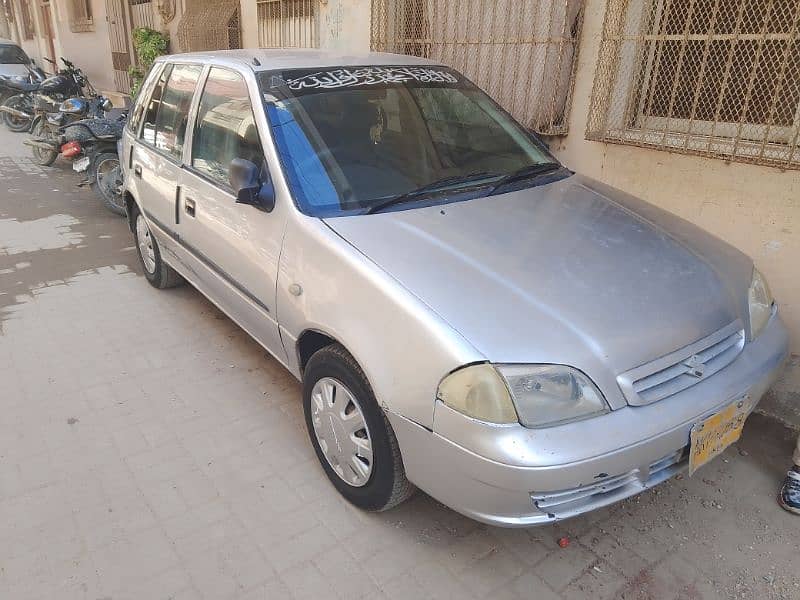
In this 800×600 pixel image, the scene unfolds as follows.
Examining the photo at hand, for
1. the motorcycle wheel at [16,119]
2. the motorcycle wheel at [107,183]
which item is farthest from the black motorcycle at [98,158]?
the motorcycle wheel at [16,119]

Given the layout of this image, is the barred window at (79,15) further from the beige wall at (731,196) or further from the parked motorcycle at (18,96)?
the beige wall at (731,196)

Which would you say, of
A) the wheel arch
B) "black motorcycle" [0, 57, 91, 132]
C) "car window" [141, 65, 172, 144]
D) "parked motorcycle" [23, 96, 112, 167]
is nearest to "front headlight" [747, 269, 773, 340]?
the wheel arch

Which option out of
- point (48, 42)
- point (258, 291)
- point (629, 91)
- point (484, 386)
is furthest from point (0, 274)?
point (48, 42)

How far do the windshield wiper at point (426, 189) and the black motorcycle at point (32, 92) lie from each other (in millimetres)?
9398

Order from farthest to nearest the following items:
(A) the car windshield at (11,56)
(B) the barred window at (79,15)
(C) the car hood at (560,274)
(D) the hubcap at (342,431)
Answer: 1. (B) the barred window at (79,15)
2. (A) the car windshield at (11,56)
3. (D) the hubcap at (342,431)
4. (C) the car hood at (560,274)

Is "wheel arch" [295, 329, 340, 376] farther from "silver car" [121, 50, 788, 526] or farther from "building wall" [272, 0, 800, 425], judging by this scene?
"building wall" [272, 0, 800, 425]

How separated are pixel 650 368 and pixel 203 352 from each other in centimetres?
273

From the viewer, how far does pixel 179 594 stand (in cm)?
210

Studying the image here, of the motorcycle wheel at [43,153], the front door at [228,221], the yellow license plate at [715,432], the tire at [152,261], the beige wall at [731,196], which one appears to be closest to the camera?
the yellow license plate at [715,432]

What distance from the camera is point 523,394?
181 centimetres

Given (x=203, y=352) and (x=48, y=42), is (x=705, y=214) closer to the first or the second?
(x=203, y=352)

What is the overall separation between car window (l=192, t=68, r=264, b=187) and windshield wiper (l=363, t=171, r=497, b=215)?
0.62 meters

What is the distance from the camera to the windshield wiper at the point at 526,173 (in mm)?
2837

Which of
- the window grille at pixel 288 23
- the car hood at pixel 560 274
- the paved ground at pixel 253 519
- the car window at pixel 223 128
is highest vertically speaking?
the window grille at pixel 288 23
